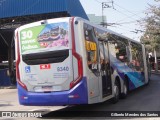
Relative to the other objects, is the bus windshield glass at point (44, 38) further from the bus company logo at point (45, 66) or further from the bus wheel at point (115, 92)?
the bus wheel at point (115, 92)

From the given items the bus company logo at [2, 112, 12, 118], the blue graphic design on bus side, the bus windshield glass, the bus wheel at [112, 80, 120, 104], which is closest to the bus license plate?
the blue graphic design on bus side

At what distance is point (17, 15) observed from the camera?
36.8 m

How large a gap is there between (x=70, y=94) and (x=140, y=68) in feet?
36.0

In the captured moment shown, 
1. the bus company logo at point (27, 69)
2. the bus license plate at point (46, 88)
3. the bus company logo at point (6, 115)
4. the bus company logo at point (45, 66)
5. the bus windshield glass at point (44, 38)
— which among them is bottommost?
the bus company logo at point (6, 115)

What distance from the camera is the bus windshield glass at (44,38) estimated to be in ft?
40.2

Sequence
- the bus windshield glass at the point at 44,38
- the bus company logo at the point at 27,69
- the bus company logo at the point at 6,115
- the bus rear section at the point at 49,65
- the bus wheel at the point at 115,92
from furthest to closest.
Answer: the bus wheel at the point at 115,92
the bus company logo at the point at 6,115
the bus company logo at the point at 27,69
the bus windshield glass at the point at 44,38
the bus rear section at the point at 49,65

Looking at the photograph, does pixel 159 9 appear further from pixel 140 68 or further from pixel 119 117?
pixel 119 117

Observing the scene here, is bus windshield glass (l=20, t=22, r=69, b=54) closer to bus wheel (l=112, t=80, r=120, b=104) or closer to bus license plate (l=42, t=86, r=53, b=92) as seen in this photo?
bus license plate (l=42, t=86, r=53, b=92)

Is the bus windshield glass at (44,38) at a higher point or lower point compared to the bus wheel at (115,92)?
higher

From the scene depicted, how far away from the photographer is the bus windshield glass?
40.2 ft

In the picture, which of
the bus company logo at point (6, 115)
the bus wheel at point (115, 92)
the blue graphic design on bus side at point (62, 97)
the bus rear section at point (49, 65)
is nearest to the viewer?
the blue graphic design on bus side at point (62, 97)

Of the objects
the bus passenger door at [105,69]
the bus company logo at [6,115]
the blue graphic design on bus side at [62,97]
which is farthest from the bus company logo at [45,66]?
the bus company logo at [6,115]

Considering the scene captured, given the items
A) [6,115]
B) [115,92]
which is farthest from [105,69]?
[6,115]

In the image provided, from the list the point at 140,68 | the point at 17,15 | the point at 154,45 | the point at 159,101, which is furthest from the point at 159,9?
the point at 159,101
